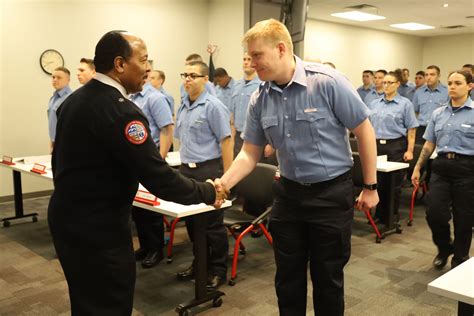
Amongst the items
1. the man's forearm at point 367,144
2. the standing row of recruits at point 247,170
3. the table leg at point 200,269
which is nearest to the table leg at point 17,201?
the table leg at point 200,269

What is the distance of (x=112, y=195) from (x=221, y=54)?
268 inches

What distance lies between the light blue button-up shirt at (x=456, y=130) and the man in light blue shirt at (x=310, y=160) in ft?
5.79

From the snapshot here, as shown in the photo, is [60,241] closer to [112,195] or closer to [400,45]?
[112,195]

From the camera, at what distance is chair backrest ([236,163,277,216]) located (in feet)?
11.8

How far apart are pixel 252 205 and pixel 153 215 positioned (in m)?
0.81

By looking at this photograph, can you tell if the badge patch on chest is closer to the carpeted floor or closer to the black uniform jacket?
the black uniform jacket

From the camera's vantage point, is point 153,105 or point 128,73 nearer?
point 128,73

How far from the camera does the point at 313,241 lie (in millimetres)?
2129

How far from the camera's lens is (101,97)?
168cm

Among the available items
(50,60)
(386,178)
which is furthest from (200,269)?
(50,60)

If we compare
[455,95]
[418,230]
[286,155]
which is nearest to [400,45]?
[418,230]

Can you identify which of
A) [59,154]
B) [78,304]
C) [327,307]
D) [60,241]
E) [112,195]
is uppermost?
[59,154]

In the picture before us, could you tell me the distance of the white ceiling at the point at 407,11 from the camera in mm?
8047

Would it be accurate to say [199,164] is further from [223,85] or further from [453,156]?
[223,85]
